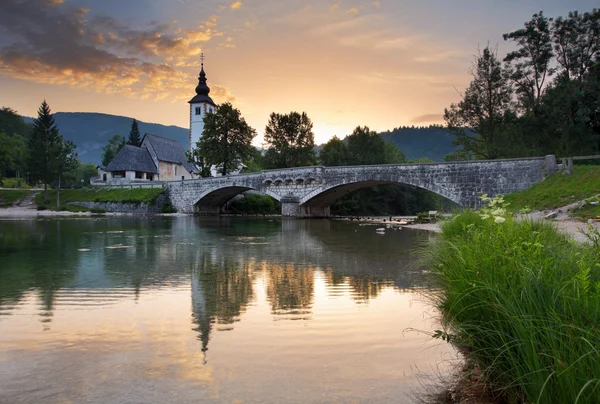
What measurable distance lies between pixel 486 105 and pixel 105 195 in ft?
184

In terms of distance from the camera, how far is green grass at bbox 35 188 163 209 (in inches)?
2517

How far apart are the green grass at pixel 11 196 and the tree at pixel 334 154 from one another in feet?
158

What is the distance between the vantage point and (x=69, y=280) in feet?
36.0

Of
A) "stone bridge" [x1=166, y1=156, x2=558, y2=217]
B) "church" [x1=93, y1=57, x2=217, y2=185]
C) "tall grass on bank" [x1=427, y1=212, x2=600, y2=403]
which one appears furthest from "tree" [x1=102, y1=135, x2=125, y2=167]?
"tall grass on bank" [x1=427, y1=212, x2=600, y2=403]

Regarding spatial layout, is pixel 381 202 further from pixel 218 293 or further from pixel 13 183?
pixel 13 183

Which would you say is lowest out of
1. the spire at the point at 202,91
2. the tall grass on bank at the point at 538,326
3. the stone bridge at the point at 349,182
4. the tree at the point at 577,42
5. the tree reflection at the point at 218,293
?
the tree reflection at the point at 218,293

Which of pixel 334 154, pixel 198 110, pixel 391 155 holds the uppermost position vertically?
pixel 198 110

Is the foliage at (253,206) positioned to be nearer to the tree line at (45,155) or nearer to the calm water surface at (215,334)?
the tree line at (45,155)

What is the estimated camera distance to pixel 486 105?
42938mm

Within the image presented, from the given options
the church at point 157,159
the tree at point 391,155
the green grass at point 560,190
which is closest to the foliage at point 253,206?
the church at point 157,159

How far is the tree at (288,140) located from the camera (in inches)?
2734

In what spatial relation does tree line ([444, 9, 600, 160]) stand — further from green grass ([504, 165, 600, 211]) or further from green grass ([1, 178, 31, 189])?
green grass ([1, 178, 31, 189])

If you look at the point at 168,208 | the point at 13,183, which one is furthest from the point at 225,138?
the point at 13,183

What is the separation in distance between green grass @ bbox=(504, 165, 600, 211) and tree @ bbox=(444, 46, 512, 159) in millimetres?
12810
